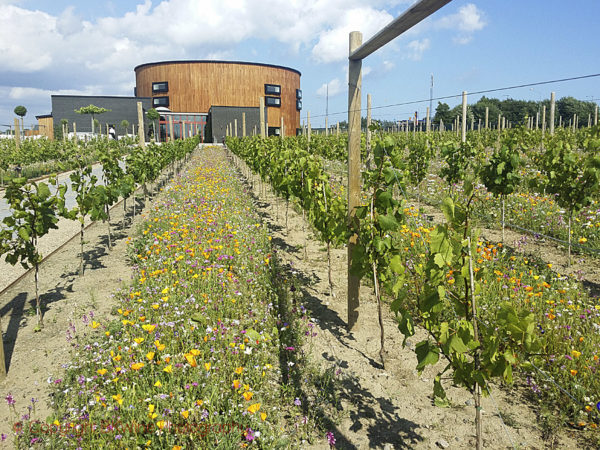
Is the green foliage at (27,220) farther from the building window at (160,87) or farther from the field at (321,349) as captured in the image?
the building window at (160,87)

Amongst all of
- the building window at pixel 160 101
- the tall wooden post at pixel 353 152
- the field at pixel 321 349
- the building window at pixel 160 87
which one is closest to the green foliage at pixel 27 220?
the field at pixel 321 349

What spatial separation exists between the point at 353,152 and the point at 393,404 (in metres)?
2.41

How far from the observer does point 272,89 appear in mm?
60969

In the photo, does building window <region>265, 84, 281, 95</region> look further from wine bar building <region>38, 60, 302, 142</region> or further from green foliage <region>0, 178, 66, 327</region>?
green foliage <region>0, 178, 66, 327</region>

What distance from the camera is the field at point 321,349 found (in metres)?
2.42

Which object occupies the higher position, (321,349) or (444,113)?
(444,113)

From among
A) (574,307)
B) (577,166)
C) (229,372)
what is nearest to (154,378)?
(229,372)

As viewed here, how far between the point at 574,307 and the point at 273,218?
22.2 feet

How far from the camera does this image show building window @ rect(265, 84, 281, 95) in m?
60.2

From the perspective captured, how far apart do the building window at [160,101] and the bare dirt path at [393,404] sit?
196ft

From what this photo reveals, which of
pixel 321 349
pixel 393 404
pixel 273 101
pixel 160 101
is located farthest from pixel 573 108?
pixel 393 404

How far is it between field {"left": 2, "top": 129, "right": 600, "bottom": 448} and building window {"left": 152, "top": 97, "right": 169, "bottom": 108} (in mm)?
57661

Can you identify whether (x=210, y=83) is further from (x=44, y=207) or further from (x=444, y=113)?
(x=44, y=207)

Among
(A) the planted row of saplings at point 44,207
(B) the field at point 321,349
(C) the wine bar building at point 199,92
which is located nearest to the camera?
(B) the field at point 321,349
